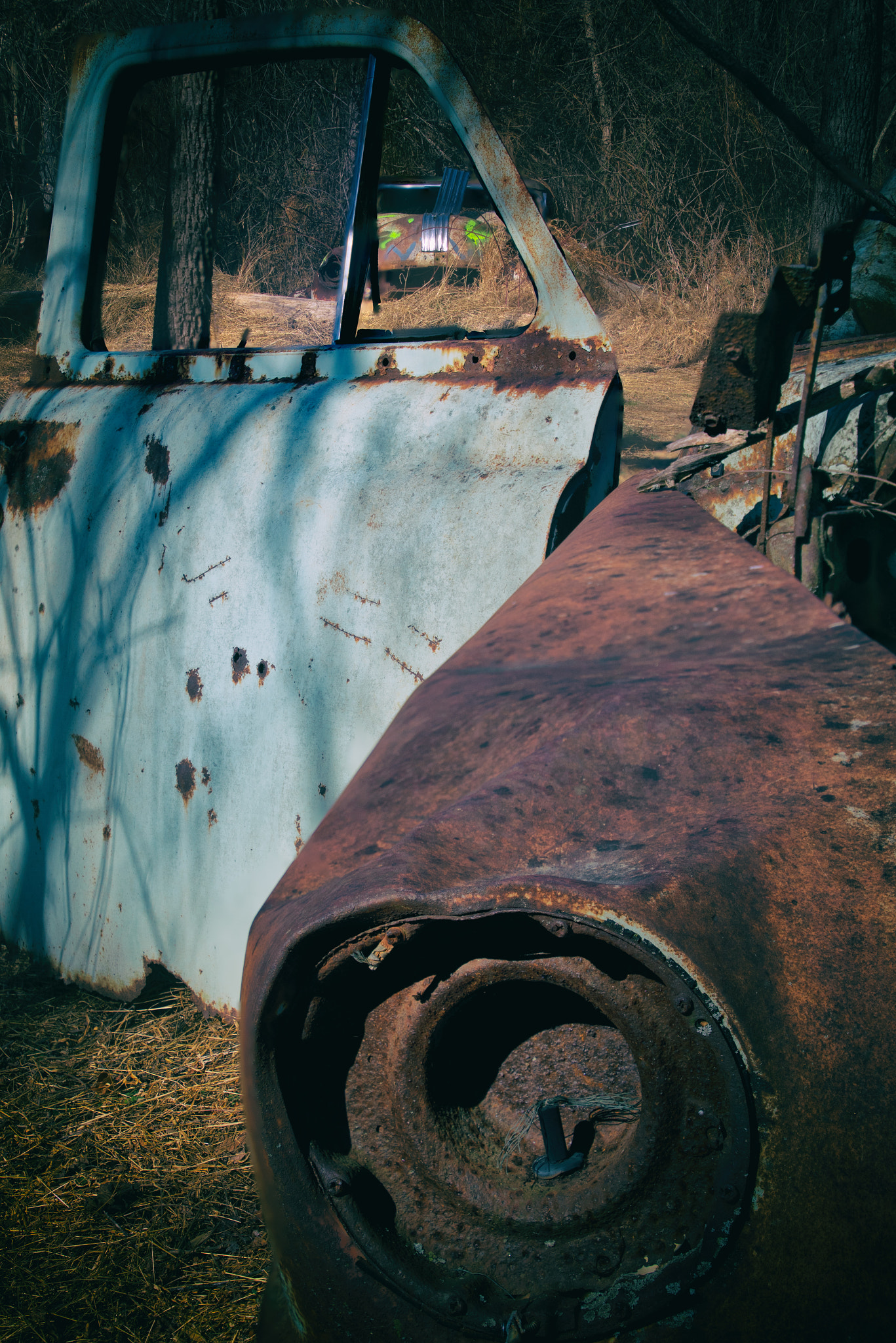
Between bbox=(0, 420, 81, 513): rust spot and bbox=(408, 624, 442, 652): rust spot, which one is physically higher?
bbox=(0, 420, 81, 513): rust spot

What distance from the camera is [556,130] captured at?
16.0m

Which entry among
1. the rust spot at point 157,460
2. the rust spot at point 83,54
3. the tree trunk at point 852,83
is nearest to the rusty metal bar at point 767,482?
the rust spot at point 157,460

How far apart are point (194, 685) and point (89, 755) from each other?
41cm

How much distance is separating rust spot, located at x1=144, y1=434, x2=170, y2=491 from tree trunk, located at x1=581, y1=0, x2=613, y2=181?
52.0ft

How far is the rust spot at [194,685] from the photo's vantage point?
6.78ft

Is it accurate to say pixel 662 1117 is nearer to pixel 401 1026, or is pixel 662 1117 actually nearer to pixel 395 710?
pixel 401 1026

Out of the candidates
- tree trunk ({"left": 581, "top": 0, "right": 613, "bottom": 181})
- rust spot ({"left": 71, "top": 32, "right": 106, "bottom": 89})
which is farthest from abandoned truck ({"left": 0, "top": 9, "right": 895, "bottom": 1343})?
tree trunk ({"left": 581, "top": 0, "right": 613, "bottom": 181})

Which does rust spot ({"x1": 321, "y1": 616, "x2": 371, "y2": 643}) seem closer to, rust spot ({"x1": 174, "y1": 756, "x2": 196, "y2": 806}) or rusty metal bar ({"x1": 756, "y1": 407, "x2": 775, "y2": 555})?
rust spot ({"x1": 174, "y1": 756, "x2": 196, "y2": 806})

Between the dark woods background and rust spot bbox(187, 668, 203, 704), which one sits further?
the dark woods background

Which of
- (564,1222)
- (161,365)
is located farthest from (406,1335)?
(161,365)

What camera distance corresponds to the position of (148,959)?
2.15m

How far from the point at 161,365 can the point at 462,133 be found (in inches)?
39.8

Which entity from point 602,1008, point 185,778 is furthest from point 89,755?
point 602,1008

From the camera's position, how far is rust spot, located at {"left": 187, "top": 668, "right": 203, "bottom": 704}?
2.07m
